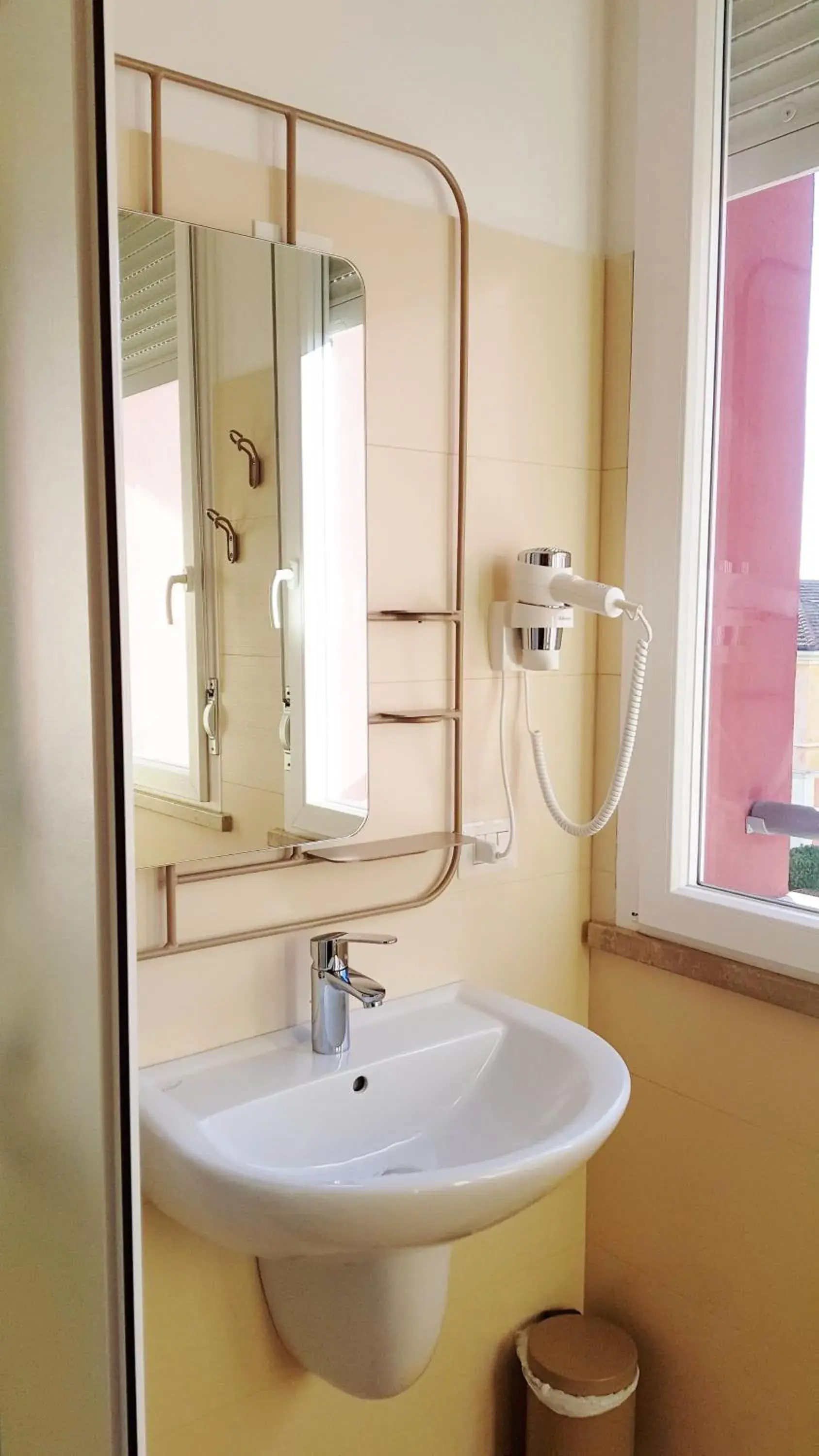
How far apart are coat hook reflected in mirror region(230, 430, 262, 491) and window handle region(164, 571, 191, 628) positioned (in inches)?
5.9

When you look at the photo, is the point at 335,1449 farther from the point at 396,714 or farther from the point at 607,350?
the point at 607,350

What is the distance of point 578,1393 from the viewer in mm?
1583

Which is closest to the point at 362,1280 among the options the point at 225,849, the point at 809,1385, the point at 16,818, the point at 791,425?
the point at 225,849

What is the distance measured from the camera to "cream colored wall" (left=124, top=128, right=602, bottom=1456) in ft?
4.38

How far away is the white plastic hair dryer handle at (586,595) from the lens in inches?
57.9

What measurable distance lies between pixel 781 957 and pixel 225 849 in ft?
2.68

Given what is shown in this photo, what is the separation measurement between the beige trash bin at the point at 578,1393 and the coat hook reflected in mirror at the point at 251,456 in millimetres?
1393

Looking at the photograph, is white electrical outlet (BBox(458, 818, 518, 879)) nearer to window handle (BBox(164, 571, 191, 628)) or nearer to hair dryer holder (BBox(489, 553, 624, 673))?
hair dryer holder (BBox(489, 553, 624, 673))

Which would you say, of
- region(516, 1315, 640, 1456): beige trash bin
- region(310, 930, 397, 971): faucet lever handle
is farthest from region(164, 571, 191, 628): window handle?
region(516, 1315, 640, 1456): beige trash bin

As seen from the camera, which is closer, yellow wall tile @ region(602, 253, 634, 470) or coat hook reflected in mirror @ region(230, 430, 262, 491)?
coat hook reflected in mirror @ region(230, 430, 262, 491)

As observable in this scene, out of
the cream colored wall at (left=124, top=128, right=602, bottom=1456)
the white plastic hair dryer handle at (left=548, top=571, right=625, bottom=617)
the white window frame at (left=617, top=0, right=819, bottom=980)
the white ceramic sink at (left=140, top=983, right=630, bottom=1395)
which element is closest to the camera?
the white ceramic sink at (left=140, top=983, right=630, bottom=1395)

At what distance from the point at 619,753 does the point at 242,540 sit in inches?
26.5

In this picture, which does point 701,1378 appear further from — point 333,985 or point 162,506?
point 162,506

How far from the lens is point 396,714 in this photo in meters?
1.48
